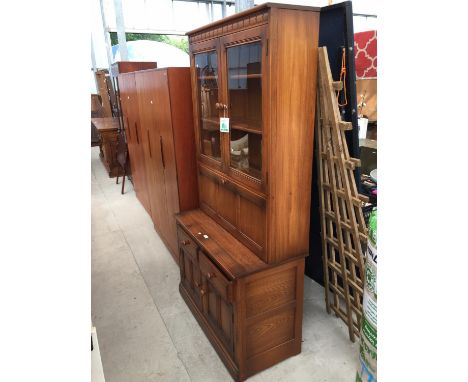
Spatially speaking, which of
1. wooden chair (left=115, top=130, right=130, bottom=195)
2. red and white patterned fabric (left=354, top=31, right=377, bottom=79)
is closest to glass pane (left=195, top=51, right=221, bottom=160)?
red and white patterned fabric (left=354, top=31, right=377, bottom=79)

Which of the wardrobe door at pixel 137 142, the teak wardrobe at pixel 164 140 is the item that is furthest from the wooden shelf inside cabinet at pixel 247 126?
the wardrobe door at pixel 137 142

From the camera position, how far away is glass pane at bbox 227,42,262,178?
1.62m

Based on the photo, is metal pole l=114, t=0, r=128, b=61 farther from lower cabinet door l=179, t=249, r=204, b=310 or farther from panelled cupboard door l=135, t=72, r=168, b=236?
lower cabinet door l=179, t=249, r=204, b=310

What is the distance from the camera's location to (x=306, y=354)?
204cm

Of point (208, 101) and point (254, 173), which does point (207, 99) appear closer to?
point (208, 101)

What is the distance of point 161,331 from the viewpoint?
7.50 feet

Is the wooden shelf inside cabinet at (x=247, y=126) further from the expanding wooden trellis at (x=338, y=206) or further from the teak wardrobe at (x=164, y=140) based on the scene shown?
the teak wardrobe at (x=164, y=140)

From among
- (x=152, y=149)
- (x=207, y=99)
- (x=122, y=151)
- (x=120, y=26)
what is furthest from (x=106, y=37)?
A: (x=207, y=99)

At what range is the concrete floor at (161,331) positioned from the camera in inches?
76.5
